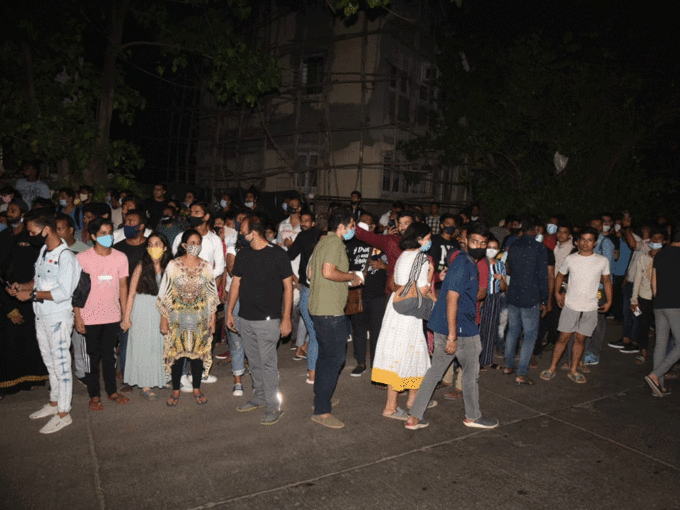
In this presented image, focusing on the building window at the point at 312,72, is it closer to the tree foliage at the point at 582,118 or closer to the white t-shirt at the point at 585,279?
the tree foliage at the point at 582,118

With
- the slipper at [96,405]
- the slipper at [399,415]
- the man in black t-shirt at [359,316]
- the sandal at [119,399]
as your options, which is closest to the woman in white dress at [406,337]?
the slipper at [399,415]

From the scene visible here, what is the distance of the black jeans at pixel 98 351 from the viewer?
568 centimetres

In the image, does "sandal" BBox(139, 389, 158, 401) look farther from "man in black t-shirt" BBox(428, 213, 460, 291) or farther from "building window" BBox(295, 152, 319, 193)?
"building window" BBox(295, 152, 319, 193)

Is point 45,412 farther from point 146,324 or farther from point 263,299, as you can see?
point 263,299

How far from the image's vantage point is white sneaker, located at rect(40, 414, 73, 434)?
518 cm

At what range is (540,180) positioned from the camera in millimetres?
17188

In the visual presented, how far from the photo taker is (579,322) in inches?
284

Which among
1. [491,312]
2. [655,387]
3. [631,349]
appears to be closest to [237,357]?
[491,312]

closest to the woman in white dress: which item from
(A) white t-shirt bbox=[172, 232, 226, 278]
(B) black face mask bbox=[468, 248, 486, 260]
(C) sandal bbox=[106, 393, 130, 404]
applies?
(B) black face mask bbox=[468, 248, 486, 260]

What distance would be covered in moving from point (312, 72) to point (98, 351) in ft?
51.4

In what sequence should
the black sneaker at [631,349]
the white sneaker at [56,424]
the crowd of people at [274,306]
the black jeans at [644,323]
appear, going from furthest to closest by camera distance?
the black sneaker at [631,349] → the black jeans at [644,323] → the crowd of people at [274,306] → the white sneaker at [56,424]

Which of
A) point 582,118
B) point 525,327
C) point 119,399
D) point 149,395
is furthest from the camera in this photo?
point 582,118

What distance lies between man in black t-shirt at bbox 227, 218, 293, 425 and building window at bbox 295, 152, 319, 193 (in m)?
14.0

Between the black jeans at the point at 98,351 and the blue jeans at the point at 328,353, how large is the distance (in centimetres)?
220
